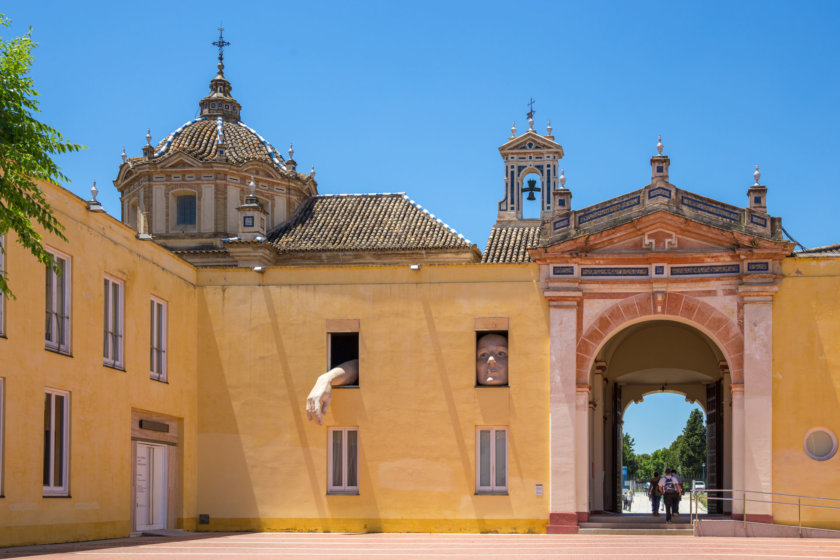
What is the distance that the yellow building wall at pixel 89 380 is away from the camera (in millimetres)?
18781

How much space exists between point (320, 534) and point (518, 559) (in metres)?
8.01

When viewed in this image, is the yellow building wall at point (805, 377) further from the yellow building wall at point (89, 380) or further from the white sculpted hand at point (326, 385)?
the yellow building wall at point (89, 380)

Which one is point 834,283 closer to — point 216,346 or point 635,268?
point 635,268

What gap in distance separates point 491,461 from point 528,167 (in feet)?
76.7

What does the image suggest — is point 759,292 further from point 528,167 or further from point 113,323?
point 528,167

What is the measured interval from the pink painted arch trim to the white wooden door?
9.03 m

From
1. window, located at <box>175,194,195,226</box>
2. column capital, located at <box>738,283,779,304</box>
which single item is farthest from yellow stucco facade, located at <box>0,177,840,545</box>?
window, located at <box>175,194,195,226</box>

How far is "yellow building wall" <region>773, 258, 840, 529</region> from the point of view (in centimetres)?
2412

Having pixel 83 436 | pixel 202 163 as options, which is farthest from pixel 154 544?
pixel 202 163

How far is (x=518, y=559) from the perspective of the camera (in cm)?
1764

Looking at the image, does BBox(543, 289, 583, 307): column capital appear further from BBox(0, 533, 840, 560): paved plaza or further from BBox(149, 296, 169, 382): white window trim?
BBox(149, 296, 169, 382): white window trim

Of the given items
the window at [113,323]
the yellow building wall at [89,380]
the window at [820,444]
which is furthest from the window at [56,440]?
the window at [820,444]

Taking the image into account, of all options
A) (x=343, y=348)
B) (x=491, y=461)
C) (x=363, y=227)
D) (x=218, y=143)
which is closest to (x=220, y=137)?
(x=218, y=143)

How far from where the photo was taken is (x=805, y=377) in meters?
24.5
